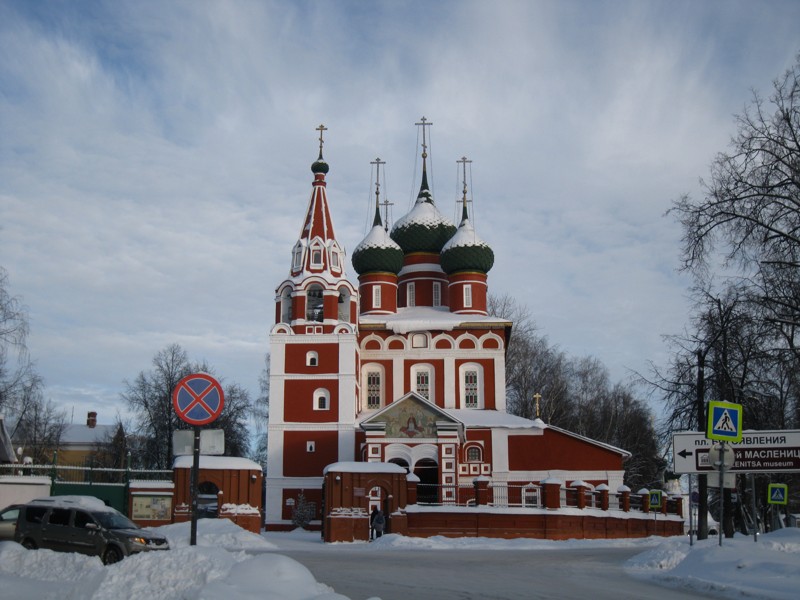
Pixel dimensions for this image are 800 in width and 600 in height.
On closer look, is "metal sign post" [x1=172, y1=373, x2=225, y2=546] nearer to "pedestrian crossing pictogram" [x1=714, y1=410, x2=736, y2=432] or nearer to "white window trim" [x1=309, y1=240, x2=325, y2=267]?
"pedestrian crossing pictogram" [x1=714, y1=410, x2=736, y2=432]

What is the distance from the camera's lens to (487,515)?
30172mm

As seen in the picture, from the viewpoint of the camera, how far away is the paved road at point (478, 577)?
12664 mm

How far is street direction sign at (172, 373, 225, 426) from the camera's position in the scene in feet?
36.0

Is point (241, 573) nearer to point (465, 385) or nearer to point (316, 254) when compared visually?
point (316, 254)

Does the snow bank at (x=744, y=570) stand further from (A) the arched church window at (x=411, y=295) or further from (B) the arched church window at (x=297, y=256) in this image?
(A) the arched church window at (x=411, y=295)

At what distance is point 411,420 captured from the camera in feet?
124

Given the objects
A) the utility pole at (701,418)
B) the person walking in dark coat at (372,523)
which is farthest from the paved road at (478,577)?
the person walking in dark coat at (372,523)

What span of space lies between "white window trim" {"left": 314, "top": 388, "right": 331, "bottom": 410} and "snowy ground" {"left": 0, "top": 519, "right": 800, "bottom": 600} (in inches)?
904

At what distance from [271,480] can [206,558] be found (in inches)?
1165

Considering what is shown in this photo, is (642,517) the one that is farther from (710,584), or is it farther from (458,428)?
(710,584)

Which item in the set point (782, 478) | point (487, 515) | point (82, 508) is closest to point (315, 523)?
point (487, 515)

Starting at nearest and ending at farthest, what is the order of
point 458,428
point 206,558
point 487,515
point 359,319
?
point 206,558
point 487,515
point 458,428
point 359,319

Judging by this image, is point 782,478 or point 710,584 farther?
point 782,478

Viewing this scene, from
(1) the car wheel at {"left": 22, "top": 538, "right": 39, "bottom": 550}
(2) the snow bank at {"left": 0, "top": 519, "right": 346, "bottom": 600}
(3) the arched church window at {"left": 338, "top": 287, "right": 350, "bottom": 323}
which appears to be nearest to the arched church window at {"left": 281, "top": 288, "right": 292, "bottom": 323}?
(3) the arched church window at {"left": 338, "top": 287, "right": 350, "bottom": 323}
